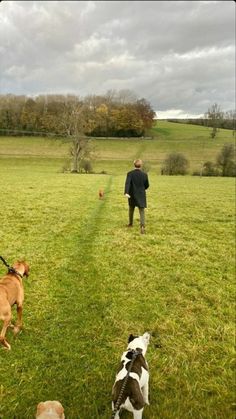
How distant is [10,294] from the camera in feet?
17.6

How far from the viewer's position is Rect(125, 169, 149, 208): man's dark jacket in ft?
45.8

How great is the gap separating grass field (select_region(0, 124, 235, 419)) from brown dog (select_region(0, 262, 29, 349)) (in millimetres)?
468

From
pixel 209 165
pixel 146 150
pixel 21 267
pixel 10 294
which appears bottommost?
pixel 209 165

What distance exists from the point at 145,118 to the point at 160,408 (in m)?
6.25

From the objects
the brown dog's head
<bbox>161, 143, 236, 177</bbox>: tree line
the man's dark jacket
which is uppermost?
the man's dark jacket

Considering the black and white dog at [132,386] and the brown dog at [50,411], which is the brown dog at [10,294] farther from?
the brown dog at [50,411]

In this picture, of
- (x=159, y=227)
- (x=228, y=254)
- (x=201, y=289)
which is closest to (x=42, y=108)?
(x=201, y=289)

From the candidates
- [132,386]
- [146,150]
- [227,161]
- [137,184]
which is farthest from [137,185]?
[227,161]

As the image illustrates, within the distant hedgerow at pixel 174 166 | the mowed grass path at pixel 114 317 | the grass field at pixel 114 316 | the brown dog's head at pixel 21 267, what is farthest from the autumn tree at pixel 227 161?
the brown dog's head at pixel 21 267

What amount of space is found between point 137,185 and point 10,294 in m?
9.37

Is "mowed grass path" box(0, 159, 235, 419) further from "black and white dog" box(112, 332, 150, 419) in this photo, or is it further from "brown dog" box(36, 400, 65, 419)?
"brown dog" box(36, 400, 65, 419)

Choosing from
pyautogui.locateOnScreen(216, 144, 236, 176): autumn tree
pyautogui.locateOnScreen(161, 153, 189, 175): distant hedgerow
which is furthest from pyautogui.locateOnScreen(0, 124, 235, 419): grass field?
pyautogui.locateOnScreen(216, 144, 236, 176): autumn tree

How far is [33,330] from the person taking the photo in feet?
20.6

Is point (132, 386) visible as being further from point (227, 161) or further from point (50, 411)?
point (227, 161)
